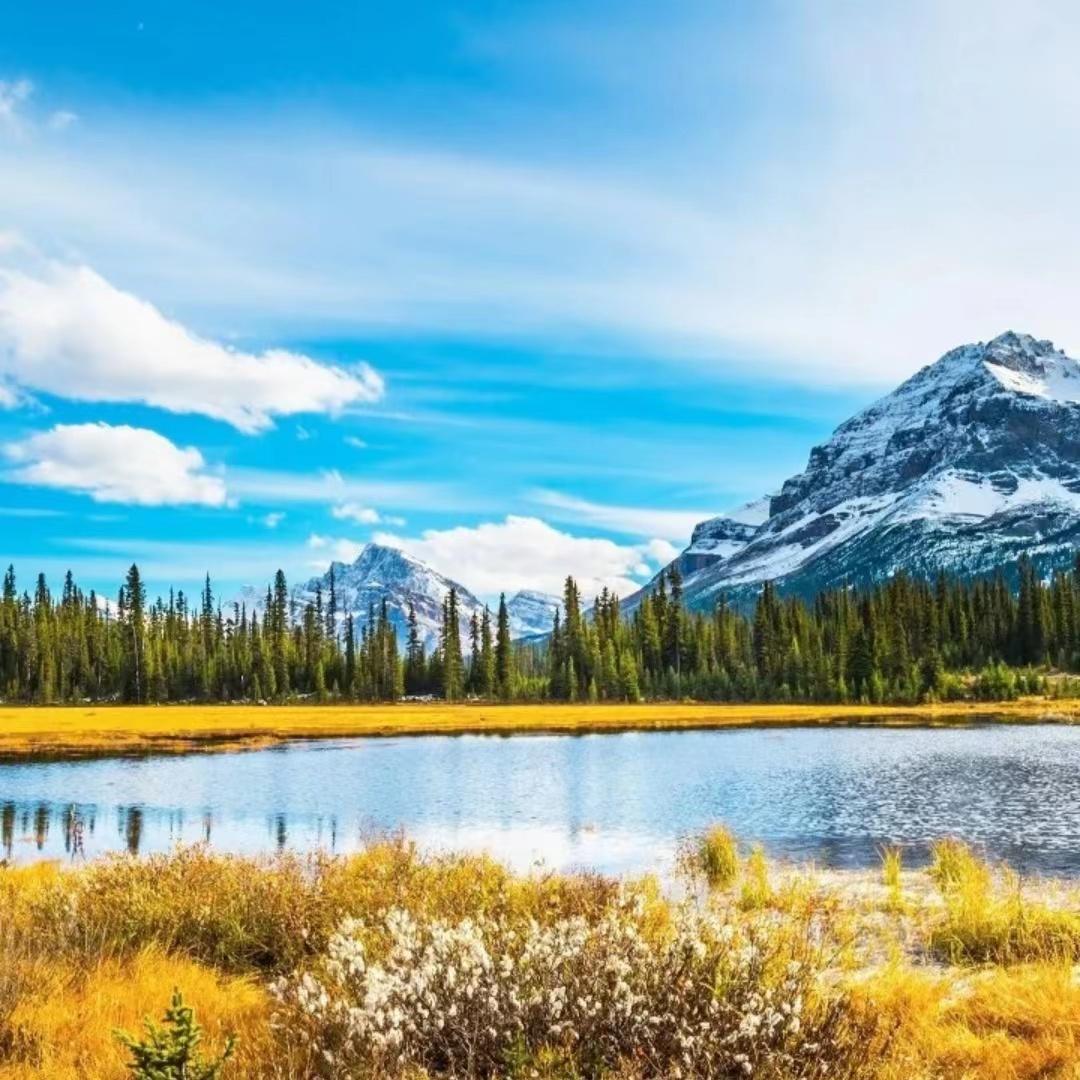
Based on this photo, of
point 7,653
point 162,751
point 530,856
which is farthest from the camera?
point 7,653

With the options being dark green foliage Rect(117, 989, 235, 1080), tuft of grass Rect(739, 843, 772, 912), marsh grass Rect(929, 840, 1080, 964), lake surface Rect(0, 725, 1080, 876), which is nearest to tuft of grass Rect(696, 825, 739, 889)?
lake surface Rect(0, 725, 1080, 876)

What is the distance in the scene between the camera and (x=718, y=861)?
23781 mm

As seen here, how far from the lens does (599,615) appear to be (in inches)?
7052

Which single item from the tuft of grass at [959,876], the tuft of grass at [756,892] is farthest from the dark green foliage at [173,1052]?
the tuft of grass at [959,876]

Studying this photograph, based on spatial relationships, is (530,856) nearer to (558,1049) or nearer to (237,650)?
(558,1049)

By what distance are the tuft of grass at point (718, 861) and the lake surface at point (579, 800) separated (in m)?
1.65

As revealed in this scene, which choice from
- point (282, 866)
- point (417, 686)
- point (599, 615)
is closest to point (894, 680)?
point (599, 615)

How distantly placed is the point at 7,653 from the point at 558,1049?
189 meters

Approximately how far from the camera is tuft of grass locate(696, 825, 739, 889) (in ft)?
→ 75.8

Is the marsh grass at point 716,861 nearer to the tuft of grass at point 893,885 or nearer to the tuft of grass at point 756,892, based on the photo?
the tuft of grass at point 756,892

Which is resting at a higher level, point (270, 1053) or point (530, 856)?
point (270, 1053)

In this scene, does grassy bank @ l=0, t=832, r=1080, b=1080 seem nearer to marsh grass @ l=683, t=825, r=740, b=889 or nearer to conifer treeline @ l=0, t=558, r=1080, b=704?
marsh grass @ l=683, t=825, r=740, b=889

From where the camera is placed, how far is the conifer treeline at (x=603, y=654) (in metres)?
152

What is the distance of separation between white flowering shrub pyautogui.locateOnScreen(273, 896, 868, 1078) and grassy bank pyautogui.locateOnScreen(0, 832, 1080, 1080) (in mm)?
24
